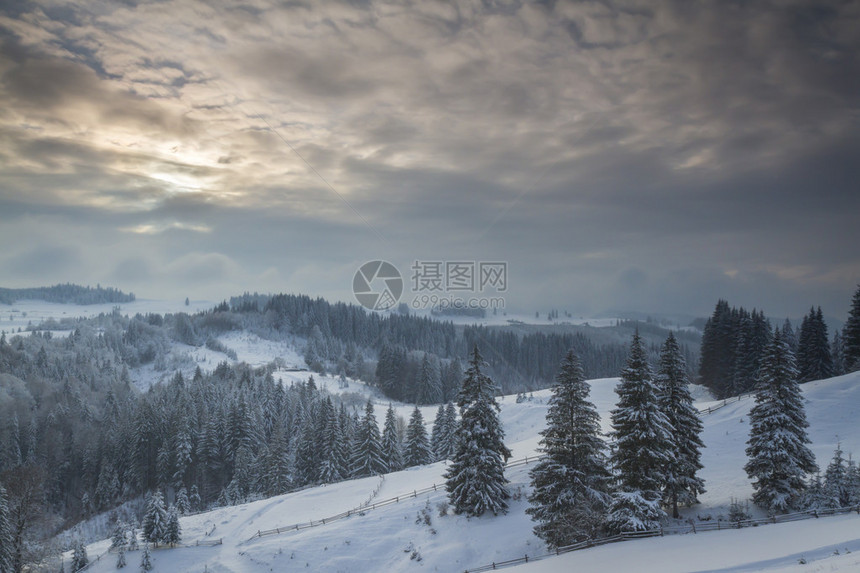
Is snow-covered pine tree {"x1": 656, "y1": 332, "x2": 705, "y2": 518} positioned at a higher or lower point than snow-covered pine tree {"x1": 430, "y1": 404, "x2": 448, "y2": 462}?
higher

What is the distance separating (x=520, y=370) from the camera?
192500mm

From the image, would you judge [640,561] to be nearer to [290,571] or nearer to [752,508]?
[752,508]

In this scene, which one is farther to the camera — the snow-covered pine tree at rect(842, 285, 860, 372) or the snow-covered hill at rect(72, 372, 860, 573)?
the snow-covered pine tree at rect(842, 285, 860, 372)

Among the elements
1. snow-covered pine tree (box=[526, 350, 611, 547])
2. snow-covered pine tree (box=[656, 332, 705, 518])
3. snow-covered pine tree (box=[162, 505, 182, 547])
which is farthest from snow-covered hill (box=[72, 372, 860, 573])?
snow-covered pine tree (box=[526, 350, 611, 547])

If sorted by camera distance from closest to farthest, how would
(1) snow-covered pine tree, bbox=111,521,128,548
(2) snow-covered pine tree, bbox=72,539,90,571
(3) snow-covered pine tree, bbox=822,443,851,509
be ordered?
(3) snow-covered pine tree, bbox=822,443,851,509 < (2) snow-covered pine tree, bbox=72,539,90,571 < (1) snow-covered pine tree, bbox=111,521,128,548

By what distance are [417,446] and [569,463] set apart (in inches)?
1589

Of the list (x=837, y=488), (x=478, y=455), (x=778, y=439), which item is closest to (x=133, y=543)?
(x=478, y=455)

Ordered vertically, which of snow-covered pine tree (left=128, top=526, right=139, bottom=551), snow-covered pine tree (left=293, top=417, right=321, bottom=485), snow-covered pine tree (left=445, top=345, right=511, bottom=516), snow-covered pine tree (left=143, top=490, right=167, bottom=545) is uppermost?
snow-covered pine tree (left=445, top=345, right=511, bottom=516)

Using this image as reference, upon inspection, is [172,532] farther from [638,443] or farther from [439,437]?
[439,437]

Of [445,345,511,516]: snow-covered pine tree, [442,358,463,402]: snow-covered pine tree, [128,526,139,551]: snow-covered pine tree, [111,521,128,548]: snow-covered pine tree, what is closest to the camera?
[445,345,511,516]: snow-covered pine tree

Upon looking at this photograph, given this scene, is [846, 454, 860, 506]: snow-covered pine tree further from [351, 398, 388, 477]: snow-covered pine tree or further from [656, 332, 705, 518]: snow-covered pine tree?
[351, 398, 388, 477]: snow-covered pine tree

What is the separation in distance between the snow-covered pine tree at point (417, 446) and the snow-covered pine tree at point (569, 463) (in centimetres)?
3845

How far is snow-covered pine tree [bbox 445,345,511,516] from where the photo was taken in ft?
110

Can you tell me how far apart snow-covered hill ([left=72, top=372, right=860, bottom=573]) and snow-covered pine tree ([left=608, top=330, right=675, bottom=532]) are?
2077 millimetres
